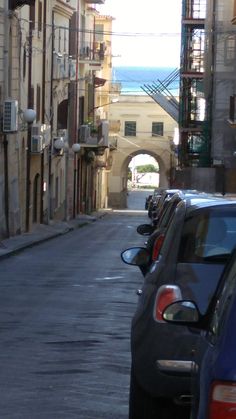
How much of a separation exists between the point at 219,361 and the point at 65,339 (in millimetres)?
7831

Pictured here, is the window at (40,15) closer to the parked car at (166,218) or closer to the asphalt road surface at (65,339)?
the asphalt road surface at (65,339)

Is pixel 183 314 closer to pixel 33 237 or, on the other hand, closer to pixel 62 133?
pixel 33 237

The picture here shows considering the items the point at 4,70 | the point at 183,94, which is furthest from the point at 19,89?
the point at 183,94

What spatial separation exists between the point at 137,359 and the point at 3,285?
11.7 meters

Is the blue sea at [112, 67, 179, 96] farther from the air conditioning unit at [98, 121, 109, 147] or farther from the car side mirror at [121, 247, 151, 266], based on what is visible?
the car side mirror at [121, 247, 151, 266]

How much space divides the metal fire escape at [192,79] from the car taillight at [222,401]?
181 ft

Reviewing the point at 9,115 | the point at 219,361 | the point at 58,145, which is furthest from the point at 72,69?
the point at 219,361

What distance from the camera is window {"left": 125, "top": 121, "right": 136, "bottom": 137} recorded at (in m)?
96.0

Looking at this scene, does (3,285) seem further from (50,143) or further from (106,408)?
(50,143)

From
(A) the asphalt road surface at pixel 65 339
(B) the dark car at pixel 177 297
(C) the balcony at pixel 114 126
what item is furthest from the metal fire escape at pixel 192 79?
(B) the dark car at pixel 177 297

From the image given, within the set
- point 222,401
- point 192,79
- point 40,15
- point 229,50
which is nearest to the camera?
point 222,401

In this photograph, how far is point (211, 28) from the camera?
165 feet

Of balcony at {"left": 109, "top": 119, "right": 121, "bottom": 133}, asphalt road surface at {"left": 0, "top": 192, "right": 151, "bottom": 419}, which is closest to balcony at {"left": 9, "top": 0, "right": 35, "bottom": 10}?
asphalt road surface at {"left": 0, "top": 192, "right": 151, "bottom": 419}

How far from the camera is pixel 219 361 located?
3680 mm
